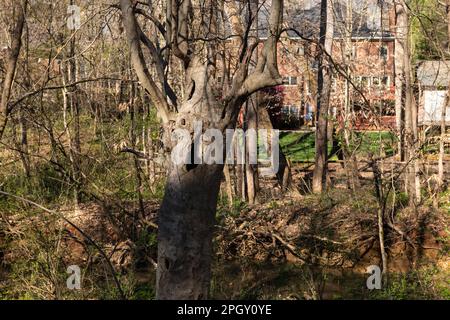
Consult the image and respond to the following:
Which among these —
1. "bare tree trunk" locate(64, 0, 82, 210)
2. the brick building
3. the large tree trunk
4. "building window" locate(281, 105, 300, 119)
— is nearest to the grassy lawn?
the brick building

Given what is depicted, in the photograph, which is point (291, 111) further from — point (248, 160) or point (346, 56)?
point (248, 160)

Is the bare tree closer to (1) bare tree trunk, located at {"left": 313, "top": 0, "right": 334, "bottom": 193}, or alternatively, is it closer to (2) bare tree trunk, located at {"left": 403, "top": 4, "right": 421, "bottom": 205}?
(2) bare tree trunk, located at {"left": 403, "top": 4, "right": 421, "bottom": 205}

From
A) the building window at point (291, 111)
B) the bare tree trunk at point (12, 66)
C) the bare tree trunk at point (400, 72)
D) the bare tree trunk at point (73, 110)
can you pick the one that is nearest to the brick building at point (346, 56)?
the building window at point (291, 111)

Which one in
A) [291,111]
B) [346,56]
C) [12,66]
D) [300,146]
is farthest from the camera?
[291,111]

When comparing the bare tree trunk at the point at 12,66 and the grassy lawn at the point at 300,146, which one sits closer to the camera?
the bare tree trunk at the point at 12,66

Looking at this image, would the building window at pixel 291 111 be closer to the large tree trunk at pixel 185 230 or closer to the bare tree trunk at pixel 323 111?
the bare tree trunk at pixel 323 111

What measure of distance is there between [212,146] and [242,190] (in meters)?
8.06

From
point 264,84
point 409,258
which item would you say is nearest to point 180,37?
point 264,84

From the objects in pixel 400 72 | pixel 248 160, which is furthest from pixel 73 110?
pixel 400 72

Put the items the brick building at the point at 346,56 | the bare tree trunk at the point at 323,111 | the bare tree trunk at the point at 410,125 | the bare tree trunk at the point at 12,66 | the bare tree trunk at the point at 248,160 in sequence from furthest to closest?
the brick building at the point at 346,56 < the bare tree trunk at the point at 323,111 < the bare tree trunk at the point at 248,160 < the bare tree trunk at the point at 410,125 < the bare tree trunk at the point at 12,66

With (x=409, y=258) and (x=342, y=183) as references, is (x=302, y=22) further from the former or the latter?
(x=409, y=258)

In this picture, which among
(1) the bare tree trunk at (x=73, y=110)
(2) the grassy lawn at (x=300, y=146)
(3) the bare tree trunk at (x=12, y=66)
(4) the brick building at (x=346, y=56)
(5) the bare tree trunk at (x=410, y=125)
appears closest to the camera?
(3) the bare tree trunk at (x=12, y=66)

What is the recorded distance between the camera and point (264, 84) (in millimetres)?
6027

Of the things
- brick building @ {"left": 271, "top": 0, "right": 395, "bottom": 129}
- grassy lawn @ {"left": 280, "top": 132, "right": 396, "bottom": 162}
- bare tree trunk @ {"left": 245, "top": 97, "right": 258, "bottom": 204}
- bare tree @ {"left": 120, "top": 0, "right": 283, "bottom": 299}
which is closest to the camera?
bare tree @ {"left": 120, "top": 0, "right": 283, "bottom": 299}
